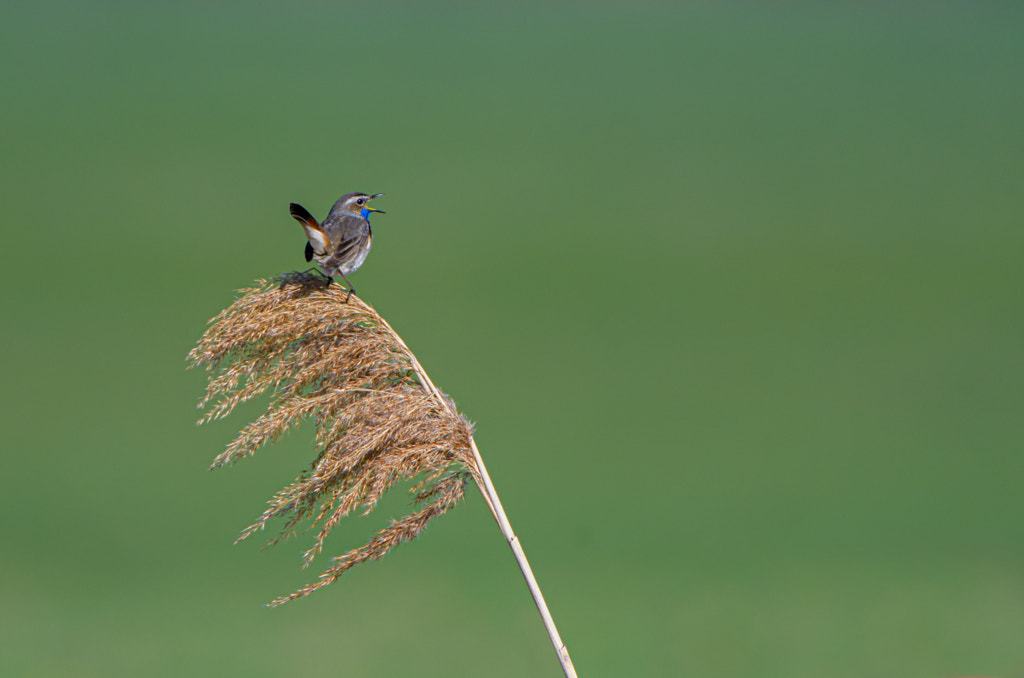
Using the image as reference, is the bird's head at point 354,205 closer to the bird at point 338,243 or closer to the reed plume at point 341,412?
the bird at point 338,243

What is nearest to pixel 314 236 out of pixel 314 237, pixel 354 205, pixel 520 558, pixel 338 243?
pixel 314 237

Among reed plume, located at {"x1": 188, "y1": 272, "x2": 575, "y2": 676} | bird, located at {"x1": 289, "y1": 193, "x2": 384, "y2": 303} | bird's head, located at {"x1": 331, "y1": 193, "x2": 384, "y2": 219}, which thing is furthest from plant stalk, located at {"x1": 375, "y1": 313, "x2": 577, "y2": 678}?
bird's head, located at {"x1": 331, "y1": 193, "x2": 384, "y2": 219}

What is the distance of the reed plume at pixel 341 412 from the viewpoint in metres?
2.20

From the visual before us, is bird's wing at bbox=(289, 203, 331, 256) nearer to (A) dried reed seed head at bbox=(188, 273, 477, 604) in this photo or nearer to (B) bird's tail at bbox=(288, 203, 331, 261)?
(B) bird's tail at bbox=(288, 203, 331, 261)

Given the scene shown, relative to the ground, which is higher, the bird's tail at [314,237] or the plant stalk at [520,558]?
the bird's tail at [314,237]

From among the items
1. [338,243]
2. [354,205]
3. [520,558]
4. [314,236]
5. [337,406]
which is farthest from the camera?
[354,205]

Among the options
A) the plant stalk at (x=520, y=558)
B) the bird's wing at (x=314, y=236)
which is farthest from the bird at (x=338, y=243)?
the plant stalk at (x=520, y=558)

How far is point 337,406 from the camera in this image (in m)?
2.39

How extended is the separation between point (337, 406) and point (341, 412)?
0.24 ft

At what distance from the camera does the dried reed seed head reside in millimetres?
2215

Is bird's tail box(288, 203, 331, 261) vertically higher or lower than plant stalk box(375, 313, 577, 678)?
higher

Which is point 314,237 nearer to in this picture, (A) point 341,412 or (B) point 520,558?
(A) point 341,412

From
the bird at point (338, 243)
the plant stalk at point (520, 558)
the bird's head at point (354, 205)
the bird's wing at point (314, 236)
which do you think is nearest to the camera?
the plant stalk at point (520, 558)

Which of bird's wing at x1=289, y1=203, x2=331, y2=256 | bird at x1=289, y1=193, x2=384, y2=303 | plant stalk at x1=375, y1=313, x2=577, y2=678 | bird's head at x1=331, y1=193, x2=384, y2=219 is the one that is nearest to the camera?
plant stalk at x1=375, y1=313, x2=577, y2=678
